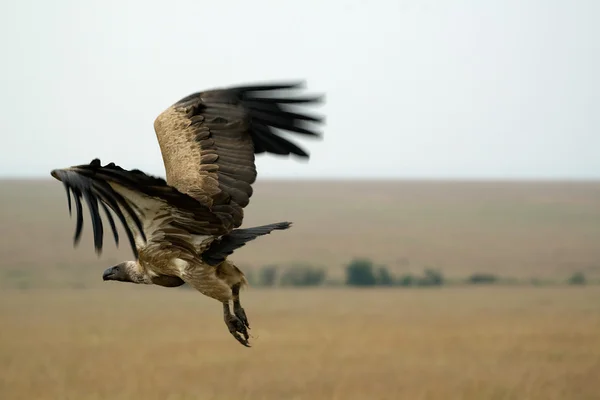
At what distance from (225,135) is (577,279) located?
79372 mm

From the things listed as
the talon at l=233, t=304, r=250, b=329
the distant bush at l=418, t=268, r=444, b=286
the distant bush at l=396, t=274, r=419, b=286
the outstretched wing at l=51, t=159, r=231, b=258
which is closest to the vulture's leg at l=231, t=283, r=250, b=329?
the talon at l=233, t=304, r=250, b=329

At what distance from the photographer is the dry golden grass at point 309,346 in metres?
38.6

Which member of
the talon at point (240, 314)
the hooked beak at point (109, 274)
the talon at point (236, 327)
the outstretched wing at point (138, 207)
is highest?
the outstretched wing at point (138, 207)

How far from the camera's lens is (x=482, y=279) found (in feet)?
286

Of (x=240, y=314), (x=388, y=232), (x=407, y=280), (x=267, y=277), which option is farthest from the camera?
(x=388, y=232)

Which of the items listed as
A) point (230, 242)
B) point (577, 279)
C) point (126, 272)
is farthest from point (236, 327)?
point (577, 279)

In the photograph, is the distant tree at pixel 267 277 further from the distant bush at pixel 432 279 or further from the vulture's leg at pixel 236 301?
the vulture's leg at pixel 236 301

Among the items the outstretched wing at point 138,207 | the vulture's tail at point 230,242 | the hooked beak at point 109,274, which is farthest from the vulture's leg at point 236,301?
the hooked beak at point 109,274

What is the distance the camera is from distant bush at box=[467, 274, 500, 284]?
8712 cm

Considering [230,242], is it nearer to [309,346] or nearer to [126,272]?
[126,272]

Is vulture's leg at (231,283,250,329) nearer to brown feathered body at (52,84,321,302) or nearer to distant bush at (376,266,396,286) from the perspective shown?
brown feathered body at (52,84,321,302)

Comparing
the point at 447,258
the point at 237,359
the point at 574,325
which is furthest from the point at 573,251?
the point at 237,359

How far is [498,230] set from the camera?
4520 inches

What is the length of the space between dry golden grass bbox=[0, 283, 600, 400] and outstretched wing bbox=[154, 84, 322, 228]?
2711cm
